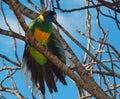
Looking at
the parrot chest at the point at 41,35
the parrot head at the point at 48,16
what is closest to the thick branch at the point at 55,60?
the parrot chest at the point at 41,35

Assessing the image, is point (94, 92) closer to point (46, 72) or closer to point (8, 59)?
point (46, 72)

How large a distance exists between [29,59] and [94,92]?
0.50 meters

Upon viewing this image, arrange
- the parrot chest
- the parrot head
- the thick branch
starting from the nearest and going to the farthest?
the thick branch
the parrot chest
the parrot head

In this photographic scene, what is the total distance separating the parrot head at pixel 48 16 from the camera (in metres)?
2.20

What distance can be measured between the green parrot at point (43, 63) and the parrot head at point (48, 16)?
0.02 metres

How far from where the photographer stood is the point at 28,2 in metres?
2.13

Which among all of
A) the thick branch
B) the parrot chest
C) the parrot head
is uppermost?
the parrot head

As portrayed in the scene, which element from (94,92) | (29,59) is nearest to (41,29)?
(29,59)

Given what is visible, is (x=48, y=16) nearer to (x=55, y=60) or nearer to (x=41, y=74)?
(x=41, y=74)

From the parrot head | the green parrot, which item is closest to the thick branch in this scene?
the green parrot

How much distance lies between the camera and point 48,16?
227 centimetres

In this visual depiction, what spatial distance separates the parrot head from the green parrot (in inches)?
0.6

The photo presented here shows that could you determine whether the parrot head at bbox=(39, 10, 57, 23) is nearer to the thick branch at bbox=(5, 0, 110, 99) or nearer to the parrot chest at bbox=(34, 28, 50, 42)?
the parrot chest at bbox=(34, 28, 50, 42)

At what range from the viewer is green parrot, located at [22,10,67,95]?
6.16ft
